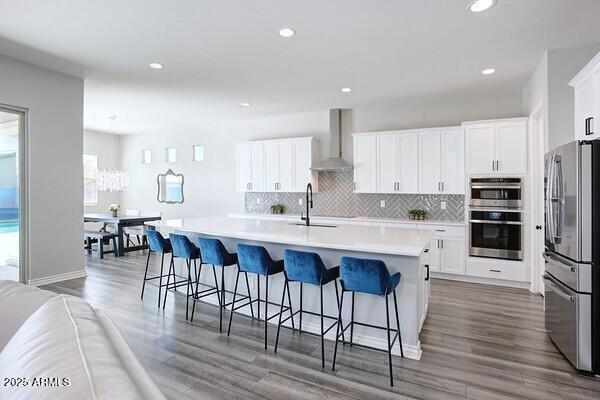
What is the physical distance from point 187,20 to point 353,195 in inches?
166

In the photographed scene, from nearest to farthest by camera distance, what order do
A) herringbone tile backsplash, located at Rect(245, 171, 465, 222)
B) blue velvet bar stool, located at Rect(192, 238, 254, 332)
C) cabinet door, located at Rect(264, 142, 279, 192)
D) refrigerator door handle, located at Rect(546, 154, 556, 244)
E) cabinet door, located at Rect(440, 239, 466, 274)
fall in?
refrigerator door handle, located at Rect(546, 154, 556, 244)
blue velvet bar stool, located at Rect(192, 238, 254, 332)
cabinet door, located at Rect(440, 239, 466, 274)
herringbone tile backsplash, located at Rect(245, 171, 465, 222)
cabinet door, located at Rect(264, 142, 279, 192)

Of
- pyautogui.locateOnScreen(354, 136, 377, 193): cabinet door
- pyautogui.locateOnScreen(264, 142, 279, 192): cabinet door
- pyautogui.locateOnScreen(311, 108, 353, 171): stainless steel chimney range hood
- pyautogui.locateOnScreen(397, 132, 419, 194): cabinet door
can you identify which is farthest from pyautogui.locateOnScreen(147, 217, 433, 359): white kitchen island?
pyautogui.locateOnScreen(264, 142, 279, 192): cabinet door

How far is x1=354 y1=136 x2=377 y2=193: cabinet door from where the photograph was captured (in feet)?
19.7

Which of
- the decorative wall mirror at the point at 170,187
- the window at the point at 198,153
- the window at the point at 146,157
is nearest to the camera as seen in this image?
the window at the point at 198,153

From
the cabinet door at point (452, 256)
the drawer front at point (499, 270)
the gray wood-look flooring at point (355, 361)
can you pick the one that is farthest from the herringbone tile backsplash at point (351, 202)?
the gray wood-look flooring at point (355, 361)

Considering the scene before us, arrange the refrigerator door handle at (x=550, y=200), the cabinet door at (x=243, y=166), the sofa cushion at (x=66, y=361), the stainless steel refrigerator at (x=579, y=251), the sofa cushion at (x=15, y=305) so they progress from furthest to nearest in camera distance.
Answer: the cabinet door at (x=243, y=166) < the refrigerator door handle at (x=550, y=200) < the stainless steel refrigerator at (x=579, y=251) < the sofa cushion at (x=15, y=305) < the sofa cushion at (x=66, y=361)

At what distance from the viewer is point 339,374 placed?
100 inches

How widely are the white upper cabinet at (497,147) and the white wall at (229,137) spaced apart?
58 centimetres

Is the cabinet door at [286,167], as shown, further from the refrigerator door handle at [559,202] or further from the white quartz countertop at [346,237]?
the refrigerator door handle at [559,202]

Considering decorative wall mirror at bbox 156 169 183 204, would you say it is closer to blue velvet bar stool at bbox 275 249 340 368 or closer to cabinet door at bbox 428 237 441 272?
cabinet door at bbox 428 237 441 272

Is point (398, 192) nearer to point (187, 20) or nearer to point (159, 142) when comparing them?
point (187, 20)

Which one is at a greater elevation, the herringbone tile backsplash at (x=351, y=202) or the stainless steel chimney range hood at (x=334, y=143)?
the stainless steel chimney range hood at (x=334, y=143)

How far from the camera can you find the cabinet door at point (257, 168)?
7.06 m

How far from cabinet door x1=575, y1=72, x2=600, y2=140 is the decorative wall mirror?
784 centimetres
